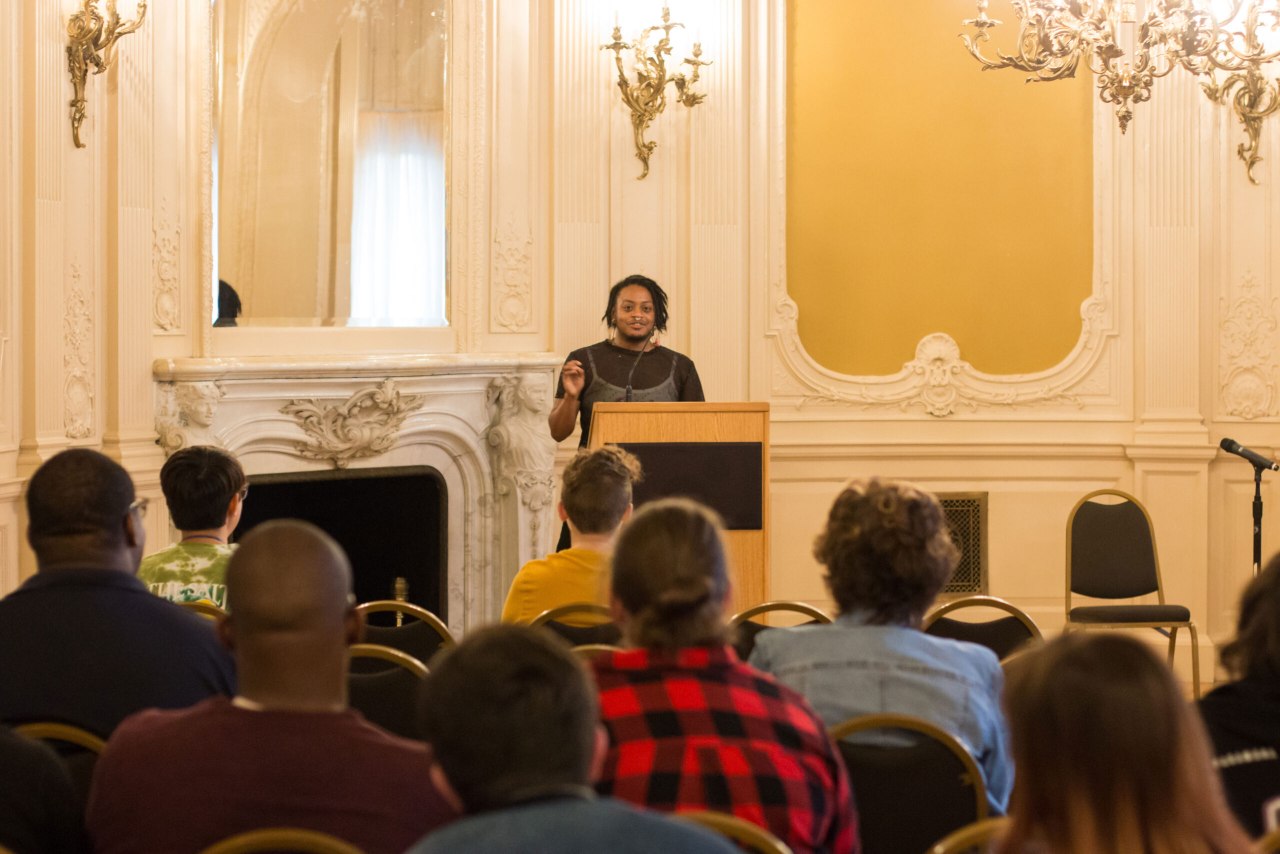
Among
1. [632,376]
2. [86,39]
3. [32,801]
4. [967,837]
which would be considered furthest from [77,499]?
[632,376]

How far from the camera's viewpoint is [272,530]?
6.62ft

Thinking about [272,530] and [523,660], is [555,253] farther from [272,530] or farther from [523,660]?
[523,660]

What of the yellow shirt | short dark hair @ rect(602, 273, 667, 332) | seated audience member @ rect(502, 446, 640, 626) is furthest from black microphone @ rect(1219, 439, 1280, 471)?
the yellow shirt

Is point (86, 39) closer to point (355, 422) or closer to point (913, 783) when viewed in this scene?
point (355, 422)

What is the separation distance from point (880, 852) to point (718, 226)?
491 cm

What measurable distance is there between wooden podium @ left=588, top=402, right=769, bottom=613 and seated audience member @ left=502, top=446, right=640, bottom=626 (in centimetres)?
138

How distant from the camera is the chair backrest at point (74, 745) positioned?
220cm

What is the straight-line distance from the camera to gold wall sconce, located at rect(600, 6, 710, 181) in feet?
21.9

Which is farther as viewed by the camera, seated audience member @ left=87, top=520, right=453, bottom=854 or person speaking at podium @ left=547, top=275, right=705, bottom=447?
person speaking at podium @ left=547, top=275, right=705, bottom=447

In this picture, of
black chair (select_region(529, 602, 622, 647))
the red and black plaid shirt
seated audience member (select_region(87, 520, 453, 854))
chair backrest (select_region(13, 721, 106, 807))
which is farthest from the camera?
black chair (select_region(529, 602, 622, 647))

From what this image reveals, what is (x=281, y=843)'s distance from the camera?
65.4 inches

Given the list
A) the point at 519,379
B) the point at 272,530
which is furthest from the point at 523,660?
the point at 519,379

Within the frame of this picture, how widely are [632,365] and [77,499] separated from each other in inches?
132

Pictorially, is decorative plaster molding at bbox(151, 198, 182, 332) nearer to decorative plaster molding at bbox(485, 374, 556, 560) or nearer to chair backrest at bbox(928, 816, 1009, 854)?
decorative plaster molding at bbox(485, 374, 556, 560)
